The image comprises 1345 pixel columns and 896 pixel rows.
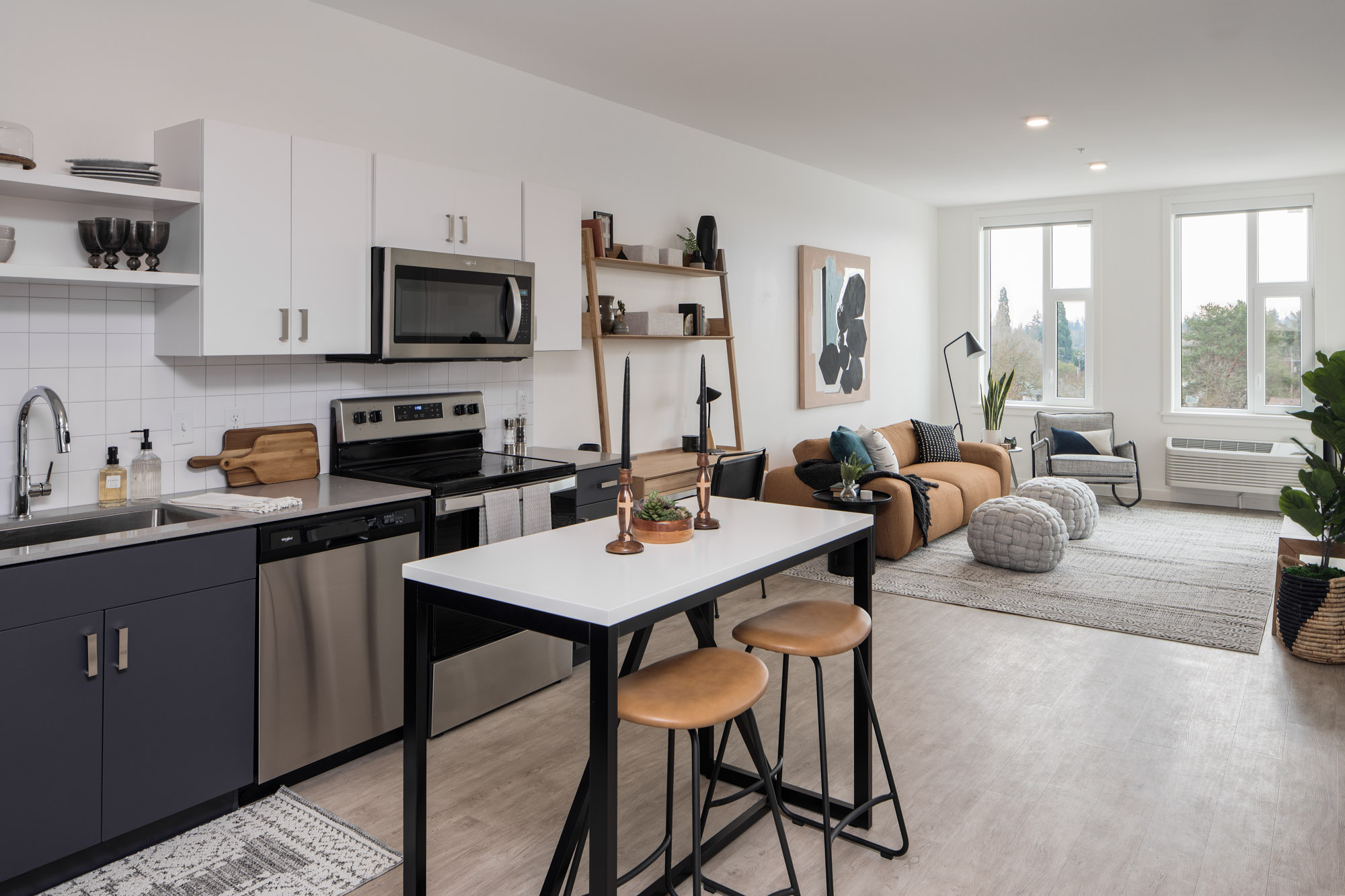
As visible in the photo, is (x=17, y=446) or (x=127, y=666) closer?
(x=127, y=666)

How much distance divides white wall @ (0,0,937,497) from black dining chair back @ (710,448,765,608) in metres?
0.67

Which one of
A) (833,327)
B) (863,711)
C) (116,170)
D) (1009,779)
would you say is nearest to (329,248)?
(116,170)

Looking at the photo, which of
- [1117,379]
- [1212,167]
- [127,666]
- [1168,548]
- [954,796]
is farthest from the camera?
[1117,379]

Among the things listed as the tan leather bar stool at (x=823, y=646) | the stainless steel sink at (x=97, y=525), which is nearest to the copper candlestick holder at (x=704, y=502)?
the tan leather bar stool at (x=823, y=646)

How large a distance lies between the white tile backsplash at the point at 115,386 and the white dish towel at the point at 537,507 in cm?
79

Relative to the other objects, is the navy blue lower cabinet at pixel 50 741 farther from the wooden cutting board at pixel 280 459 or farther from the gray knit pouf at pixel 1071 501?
the gray knit pouf at pixel 1071 501

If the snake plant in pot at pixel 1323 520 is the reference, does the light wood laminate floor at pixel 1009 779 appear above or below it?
below

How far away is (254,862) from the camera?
2377 millimetres

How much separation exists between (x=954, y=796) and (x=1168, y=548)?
4.24 m

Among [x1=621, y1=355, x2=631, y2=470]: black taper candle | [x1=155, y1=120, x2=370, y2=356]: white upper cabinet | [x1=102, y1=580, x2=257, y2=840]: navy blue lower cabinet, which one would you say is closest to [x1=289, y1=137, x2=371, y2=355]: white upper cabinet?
[x1=155, y1=120, x2=370, y2=356]: white upper cabinet

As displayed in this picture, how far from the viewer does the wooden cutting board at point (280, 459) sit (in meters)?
3.11

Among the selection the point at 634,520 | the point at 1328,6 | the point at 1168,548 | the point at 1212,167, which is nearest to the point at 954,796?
the point at 634,520

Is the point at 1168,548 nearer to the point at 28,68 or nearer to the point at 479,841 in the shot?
the point at 479,841

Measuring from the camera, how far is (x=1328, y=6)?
11.7ft
